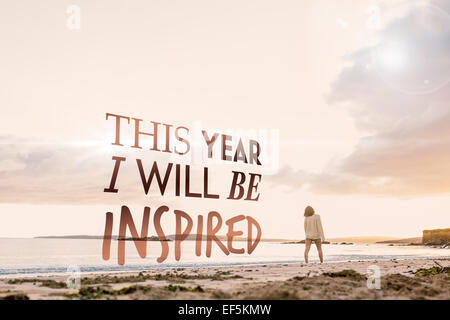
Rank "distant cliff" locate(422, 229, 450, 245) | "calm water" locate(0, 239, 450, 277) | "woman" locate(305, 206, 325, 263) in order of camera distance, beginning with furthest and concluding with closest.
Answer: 1. "distant cliff" locate(422, 229, 450, 245)
2. "calm water" locate(0, 239, 450, 277)
3. "woman" locate(305, 206, 325, 263)

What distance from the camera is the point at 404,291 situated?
10562 millimetres

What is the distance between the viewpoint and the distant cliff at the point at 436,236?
167 meters

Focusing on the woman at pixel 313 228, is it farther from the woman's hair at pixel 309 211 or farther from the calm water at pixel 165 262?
the calm water at pixel 165 262

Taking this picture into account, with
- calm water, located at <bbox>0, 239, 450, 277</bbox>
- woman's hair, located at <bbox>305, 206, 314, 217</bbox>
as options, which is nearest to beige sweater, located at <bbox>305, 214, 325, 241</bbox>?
woman's hair, located at <bbox>305, 206, 314, 217</bbox>

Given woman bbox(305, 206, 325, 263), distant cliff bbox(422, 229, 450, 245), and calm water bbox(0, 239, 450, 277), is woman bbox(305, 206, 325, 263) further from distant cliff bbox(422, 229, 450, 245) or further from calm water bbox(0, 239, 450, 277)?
distant cliff bbox(422, 229, 450, 245)

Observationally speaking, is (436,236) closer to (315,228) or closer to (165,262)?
(165,262)

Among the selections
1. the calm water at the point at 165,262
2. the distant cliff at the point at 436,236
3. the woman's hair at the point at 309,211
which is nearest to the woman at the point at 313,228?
the woman's hair at the point at 309,211

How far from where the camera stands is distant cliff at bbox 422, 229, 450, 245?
6565 inches

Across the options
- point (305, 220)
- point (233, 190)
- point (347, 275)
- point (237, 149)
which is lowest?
point (347, 275)

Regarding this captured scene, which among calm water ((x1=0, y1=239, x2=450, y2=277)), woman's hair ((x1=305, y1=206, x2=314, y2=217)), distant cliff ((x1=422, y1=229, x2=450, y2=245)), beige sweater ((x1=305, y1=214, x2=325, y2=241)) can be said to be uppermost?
woman's hair ((x1=305, y1=206, x2=314, y2=217))
